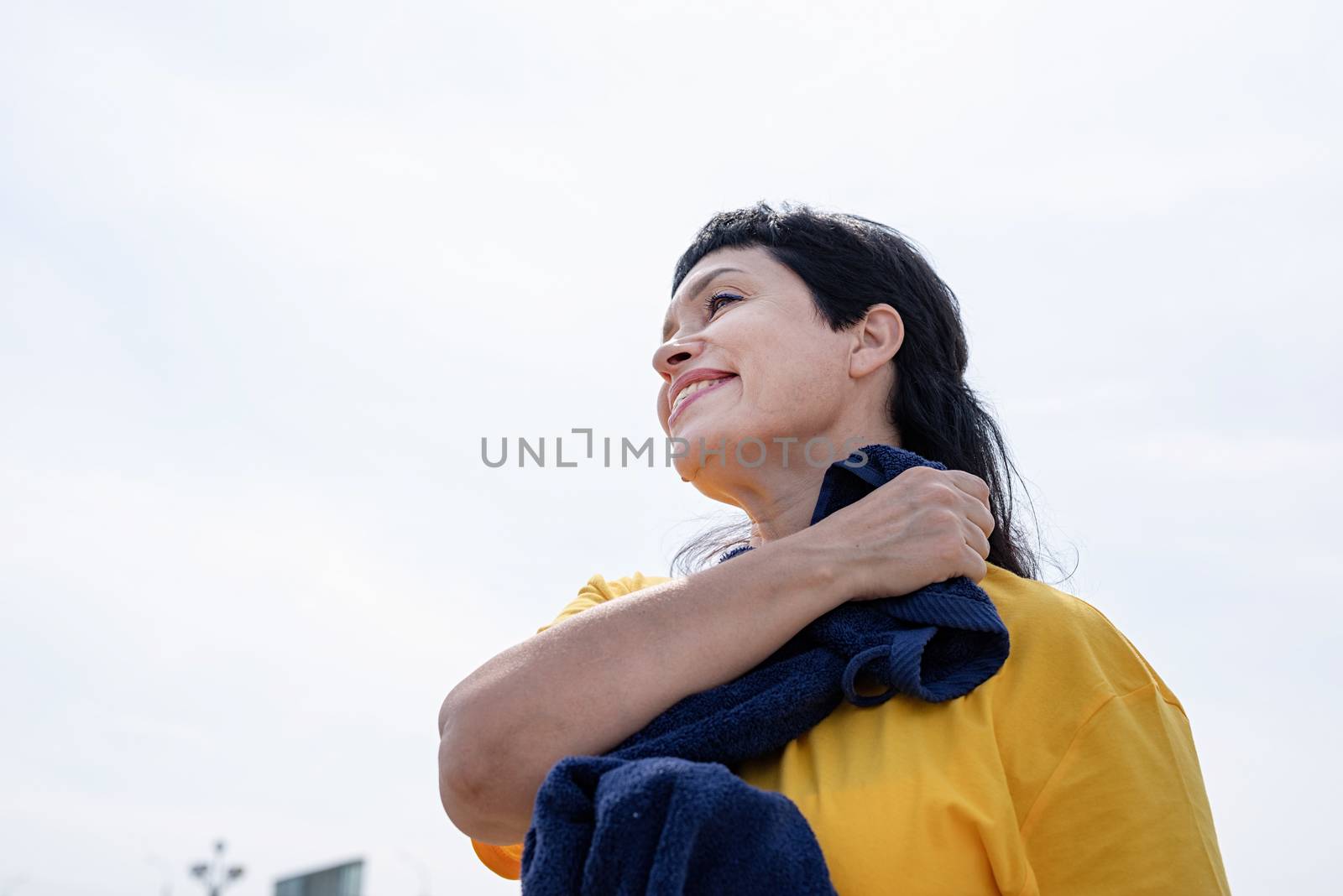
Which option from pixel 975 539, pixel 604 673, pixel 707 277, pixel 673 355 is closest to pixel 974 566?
pixel 975 539

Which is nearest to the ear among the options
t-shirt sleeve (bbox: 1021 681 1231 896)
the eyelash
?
the eyelash

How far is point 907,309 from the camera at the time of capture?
3.28m

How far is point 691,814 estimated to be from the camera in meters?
1.70

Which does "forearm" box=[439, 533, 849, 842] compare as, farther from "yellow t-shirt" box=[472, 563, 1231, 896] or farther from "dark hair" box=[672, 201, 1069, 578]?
"dark hair" box=[672, 201, 1069, 578]

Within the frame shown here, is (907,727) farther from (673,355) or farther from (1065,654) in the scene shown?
(673,355)

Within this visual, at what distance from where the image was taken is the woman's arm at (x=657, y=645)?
6.77 ft

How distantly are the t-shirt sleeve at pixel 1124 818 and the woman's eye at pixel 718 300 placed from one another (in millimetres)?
1525

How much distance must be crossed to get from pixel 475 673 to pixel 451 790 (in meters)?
0.22

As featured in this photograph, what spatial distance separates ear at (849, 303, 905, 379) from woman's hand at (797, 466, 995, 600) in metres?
0.72

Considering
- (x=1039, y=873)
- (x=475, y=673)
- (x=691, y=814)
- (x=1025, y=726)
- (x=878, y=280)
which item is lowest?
(x=1039, y=873)

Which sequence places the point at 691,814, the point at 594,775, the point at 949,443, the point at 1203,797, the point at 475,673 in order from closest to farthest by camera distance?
the point at 691,814
the point at 594,775
the point at 1203,797
the point at 475,673
the point at 949,443

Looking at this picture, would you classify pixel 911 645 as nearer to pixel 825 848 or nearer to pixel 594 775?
pixel 825 848

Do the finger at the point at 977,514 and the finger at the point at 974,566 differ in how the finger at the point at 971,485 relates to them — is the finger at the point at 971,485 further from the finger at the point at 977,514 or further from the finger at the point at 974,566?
the finger at the point at 974,566

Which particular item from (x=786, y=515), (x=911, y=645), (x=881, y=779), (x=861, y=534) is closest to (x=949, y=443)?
(x=786, y=515)
